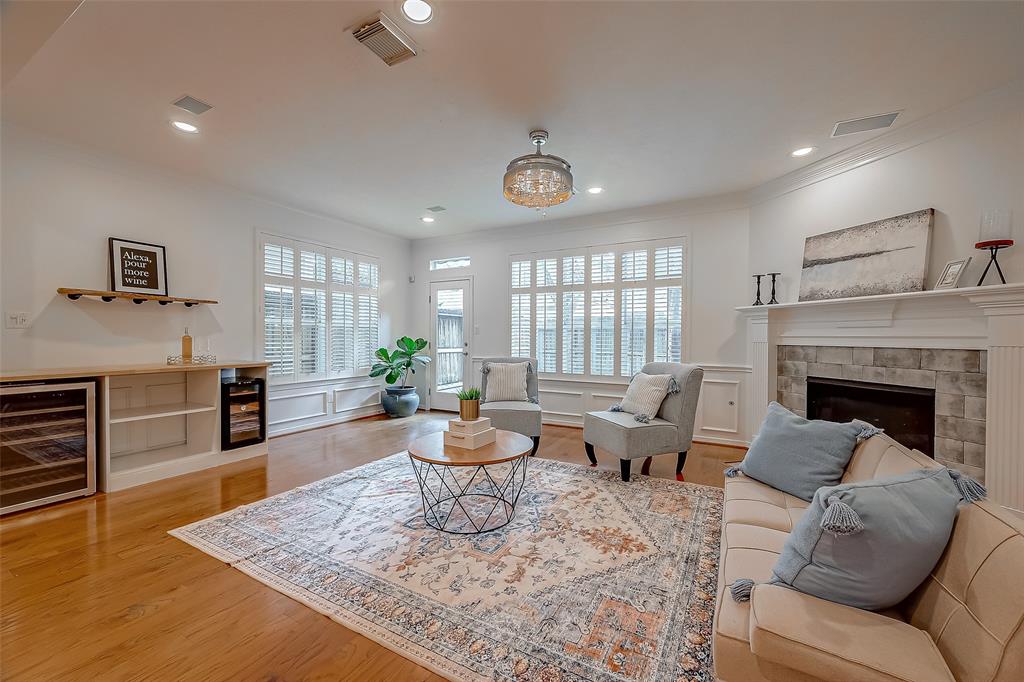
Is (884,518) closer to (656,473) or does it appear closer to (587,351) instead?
(656,473)

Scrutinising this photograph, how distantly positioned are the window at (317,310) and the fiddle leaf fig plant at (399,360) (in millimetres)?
214

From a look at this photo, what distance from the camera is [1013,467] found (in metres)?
2.47

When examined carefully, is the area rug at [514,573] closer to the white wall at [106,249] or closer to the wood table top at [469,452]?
the wood table top at [469,452]

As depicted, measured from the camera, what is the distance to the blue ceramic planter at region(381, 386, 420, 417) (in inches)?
235

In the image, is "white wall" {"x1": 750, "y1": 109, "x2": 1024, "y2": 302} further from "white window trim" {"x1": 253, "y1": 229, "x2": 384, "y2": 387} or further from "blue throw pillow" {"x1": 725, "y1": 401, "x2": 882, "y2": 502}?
"white window trim" {"x1": 253, "y1": 229, "x2": 384, "y2": 387}

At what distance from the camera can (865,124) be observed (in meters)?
3.04

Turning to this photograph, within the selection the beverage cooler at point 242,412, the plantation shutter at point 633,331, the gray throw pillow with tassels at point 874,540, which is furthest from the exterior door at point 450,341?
the gray throw pillow with tassels at point 874,540

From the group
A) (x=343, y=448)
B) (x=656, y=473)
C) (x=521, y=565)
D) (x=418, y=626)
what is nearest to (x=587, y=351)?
(x=656, y=473)

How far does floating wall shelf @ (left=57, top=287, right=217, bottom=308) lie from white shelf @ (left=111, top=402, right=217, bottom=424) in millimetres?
956

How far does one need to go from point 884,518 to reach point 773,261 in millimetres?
3707

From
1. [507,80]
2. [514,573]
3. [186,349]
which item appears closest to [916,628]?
[514,573]

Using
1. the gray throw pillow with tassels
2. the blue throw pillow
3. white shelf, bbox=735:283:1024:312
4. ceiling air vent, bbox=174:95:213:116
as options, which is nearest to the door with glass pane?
white shelf, bbox=735:283:1024:312

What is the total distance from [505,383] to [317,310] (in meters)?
2.74

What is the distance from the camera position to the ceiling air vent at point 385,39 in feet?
6.75
